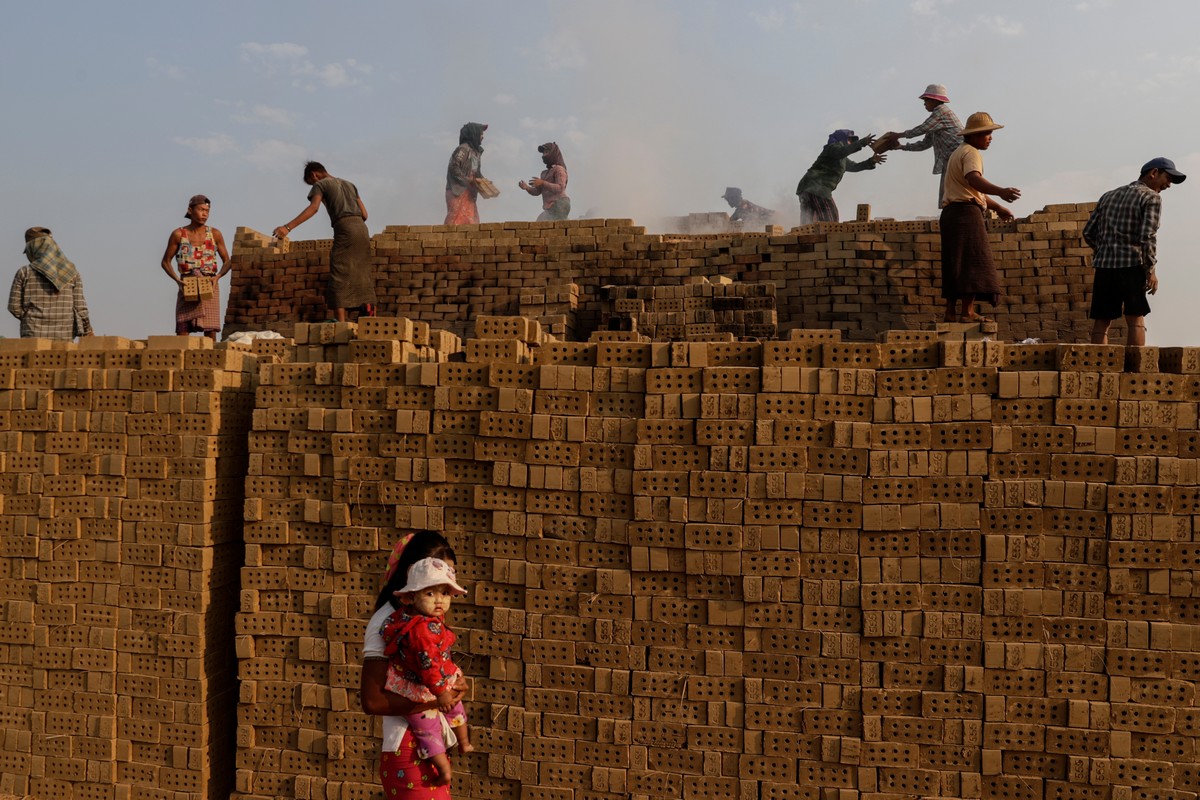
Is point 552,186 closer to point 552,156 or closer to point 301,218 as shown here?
point 552,156

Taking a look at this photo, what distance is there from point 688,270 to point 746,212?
2045 cm

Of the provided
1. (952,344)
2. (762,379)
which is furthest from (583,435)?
(952,344)

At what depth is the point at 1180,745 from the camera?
467 centimetres

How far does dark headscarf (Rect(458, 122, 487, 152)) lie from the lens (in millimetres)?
17391

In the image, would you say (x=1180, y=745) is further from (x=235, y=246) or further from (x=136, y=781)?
(x=235, y=246)

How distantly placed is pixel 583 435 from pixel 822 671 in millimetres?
1948

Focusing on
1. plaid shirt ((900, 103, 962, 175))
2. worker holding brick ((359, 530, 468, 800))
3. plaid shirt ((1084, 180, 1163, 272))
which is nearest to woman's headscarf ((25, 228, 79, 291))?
worker holding brick ((359, 530, 468, 800))

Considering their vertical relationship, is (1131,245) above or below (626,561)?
above

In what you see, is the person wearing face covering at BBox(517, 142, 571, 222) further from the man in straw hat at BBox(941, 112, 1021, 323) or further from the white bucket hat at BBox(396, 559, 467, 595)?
the white bucket hat at BBox(396, 559, 467, 595)

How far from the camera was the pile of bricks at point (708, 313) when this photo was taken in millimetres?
9109

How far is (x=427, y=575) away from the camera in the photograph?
11.8ft

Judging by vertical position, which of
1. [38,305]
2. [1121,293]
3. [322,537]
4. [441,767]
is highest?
[1121,293]

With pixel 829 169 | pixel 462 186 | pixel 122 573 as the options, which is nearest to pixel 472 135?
pixel 462 186

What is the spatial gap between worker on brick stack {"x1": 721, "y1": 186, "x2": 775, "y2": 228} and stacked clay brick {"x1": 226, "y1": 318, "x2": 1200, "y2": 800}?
2367cm
